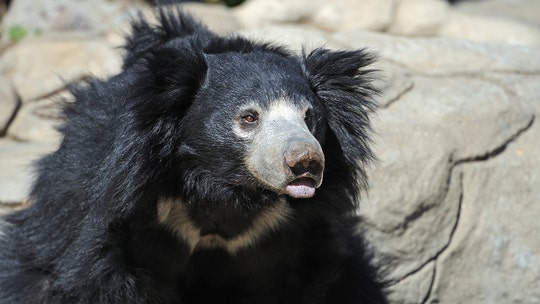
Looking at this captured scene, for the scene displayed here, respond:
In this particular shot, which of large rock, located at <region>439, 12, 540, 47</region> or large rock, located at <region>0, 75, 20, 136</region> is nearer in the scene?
large rock, located at <region>0, 75, 20, 136</region>

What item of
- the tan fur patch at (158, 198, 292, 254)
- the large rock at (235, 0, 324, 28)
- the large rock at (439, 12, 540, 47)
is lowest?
the large rock at (439, 12, 540, 47)

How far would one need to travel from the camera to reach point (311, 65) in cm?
429

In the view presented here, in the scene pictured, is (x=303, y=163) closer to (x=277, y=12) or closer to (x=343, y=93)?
(x=343, y=93)

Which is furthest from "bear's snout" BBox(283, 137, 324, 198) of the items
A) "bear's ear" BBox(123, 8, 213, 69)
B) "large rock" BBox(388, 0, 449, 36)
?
"large rock" BBox(388, 0, 449, 36)

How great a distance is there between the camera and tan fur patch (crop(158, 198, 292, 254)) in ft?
14.0

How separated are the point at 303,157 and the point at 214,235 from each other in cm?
103

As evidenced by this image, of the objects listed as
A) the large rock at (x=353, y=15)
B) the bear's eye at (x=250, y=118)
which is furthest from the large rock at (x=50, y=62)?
the bear's eye at (x=250, y=118)

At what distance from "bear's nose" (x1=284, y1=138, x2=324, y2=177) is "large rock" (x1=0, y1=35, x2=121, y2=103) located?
4775 millimetres

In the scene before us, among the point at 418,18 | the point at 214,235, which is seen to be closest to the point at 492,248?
the point at 214,235

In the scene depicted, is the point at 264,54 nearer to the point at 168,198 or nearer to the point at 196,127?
the point at 196,127

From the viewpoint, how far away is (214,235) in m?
4.41

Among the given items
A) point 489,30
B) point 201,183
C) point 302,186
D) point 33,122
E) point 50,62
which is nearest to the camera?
point 302,186

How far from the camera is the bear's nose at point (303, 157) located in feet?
11.7

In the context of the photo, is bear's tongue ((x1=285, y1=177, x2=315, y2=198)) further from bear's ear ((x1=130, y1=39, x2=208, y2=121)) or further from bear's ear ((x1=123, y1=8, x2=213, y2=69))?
bear's ear ((x1=123, y1=8, x2=213, y2=69))
